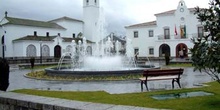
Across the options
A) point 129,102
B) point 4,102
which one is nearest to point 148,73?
point 129,102

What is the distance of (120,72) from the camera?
50.6 feet

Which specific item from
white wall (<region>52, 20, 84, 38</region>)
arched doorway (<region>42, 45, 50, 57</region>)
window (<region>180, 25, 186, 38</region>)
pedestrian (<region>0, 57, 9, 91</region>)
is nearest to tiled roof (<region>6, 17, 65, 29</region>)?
white wall (<region>52, 20, 84, 38</region>)

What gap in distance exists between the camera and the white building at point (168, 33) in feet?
155

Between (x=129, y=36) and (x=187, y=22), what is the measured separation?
11358 mm

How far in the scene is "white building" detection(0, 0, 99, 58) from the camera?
48719 millimetres

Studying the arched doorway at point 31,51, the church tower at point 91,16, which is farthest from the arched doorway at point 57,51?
the church tower at point 91,16

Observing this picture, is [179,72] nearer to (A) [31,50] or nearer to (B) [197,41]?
(B) [197,41]

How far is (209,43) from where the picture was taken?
6.75 m

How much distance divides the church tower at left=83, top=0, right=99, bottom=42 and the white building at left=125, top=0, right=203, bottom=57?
1138cm

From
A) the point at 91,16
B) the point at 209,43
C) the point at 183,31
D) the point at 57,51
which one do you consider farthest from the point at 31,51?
the point at 209,43

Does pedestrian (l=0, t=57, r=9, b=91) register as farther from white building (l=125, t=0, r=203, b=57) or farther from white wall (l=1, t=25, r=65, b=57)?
white wall (l=1, t=25, r=65, b=57)

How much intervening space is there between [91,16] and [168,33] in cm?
1905

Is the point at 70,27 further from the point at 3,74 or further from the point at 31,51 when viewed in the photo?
the point at 3,74

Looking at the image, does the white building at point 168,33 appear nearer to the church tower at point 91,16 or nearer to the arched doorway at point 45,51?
the church tower at point 91,16
